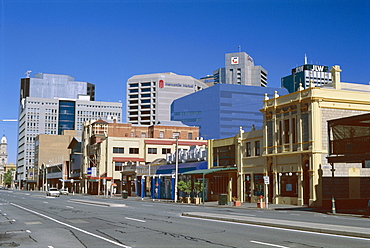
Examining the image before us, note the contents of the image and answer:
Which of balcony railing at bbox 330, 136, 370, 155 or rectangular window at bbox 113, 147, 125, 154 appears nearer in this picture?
balcony railing at bbox 330, 136, 370, 155

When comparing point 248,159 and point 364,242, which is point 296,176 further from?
point 364,242

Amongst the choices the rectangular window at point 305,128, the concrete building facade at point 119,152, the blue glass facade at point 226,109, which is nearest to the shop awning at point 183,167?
the concrete building facade at point 119,152

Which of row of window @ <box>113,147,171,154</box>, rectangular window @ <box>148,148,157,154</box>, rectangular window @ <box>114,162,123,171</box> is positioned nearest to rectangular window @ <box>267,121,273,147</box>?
row of window @ <box>113,147,171,154</box>

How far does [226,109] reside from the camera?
160 metres

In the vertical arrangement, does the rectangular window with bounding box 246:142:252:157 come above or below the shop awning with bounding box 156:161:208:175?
above

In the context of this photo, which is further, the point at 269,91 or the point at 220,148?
the point at 269,91

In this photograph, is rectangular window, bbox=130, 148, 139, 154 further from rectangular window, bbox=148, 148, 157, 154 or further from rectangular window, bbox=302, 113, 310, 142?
rectangular window, bbox=302, 113, 310, 142

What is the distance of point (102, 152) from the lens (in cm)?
9788

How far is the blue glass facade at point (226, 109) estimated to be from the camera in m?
160

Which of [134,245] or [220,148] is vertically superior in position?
[220,148]

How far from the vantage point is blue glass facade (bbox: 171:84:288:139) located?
160250 mm

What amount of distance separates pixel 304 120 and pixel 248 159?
11270mm

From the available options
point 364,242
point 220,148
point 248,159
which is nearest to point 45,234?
point 364,242

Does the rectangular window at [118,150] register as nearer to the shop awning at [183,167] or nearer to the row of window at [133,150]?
the row of window at [133,150]
